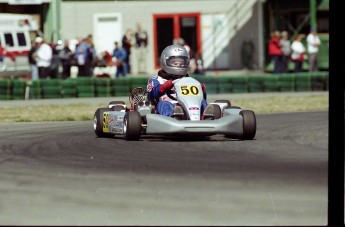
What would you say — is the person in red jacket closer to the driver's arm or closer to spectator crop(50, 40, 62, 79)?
spectator crop(50, 40, 62, 79)

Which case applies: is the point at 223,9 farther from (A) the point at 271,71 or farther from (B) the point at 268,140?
(B) the point at 268,140

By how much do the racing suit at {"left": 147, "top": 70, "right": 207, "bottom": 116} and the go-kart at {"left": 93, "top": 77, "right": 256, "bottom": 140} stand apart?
0.08 meters

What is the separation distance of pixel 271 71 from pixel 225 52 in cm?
369

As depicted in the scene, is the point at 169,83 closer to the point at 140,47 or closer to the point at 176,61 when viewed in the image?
the point at 176,61

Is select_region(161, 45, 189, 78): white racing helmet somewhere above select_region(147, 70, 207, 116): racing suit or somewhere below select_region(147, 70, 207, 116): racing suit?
above

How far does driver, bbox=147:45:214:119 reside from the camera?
45.4ft

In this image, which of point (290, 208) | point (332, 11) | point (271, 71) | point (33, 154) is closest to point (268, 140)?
point (33, 154)

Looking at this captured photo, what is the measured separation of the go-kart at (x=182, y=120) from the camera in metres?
13.2

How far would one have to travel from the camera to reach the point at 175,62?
47.5 ft

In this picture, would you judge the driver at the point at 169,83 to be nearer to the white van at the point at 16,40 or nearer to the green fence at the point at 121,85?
the green fence at the point at 121,85

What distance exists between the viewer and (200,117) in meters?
13.8

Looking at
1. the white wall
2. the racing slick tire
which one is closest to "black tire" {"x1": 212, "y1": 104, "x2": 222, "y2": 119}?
the racing slick tire

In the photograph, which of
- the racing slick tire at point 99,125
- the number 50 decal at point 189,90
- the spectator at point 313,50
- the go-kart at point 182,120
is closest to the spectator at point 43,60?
the spectator at point 313,50

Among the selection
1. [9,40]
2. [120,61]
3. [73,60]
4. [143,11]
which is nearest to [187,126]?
[73,60]
